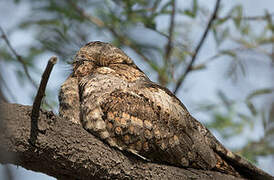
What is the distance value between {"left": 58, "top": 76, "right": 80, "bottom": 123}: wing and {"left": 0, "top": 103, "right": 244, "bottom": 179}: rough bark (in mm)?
602

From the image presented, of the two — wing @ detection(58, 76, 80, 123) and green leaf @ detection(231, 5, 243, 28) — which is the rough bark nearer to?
wing @ detection(58, 76, 80, 123)

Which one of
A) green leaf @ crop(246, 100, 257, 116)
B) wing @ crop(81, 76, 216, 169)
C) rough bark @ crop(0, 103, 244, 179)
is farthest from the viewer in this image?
green leaf @ crop(246, 100, 257, 116)

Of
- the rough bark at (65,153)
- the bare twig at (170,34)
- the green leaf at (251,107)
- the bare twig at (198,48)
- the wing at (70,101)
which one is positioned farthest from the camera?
the green leaf at (251,107)

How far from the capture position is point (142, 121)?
2.95m

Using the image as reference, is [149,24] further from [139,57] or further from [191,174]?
[191,174]

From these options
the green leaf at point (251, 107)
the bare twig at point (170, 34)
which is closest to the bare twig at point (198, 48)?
the bare twig at point (170, 34)

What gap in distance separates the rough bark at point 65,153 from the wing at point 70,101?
60 centimetres

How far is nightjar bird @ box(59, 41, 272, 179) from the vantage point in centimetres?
286

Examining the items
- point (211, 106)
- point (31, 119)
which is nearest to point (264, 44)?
point (211, 106)

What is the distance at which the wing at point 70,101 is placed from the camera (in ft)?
10.3

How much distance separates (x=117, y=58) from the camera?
12.2 feet

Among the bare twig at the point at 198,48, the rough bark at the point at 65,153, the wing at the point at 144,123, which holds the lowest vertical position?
the rough bark at the point at 65,153

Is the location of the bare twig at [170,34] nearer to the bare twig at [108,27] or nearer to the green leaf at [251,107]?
the bare twig at [108,27]

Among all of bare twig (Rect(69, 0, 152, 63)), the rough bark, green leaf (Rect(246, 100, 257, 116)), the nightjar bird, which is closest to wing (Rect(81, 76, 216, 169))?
the nightjar bird
